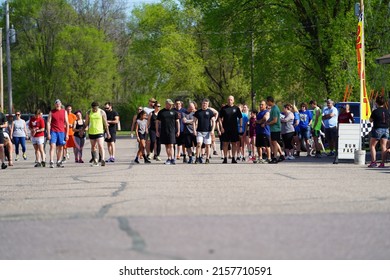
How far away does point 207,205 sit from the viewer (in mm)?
12938

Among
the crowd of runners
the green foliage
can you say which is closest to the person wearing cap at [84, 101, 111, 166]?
the crowd of runners

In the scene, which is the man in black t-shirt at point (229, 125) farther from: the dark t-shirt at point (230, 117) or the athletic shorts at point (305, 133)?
the athletic shorts at point (305, 133)

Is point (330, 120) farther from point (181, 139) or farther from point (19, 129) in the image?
point (19, 129)

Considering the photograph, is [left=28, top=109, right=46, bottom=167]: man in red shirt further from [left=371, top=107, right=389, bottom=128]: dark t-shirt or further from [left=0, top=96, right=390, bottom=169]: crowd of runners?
[left=371, top=107, right=389, bottom=128]: dark t-shirt

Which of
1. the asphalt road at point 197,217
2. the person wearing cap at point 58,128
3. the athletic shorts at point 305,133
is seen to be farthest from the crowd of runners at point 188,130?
the asphalt road at point 197,217

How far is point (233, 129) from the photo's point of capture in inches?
1044

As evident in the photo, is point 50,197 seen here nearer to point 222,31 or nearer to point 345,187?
point 345,187

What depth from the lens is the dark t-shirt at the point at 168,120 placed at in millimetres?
26797

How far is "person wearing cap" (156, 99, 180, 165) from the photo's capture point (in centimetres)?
2650

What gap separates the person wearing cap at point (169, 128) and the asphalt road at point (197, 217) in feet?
20.8

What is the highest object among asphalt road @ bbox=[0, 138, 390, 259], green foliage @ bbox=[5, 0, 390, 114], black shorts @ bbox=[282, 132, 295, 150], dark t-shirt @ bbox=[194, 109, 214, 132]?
green foliage @ bbox=[5, 0, 390, 114]

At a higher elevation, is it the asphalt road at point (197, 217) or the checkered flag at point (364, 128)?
the checkered flag at point (364, 128)
